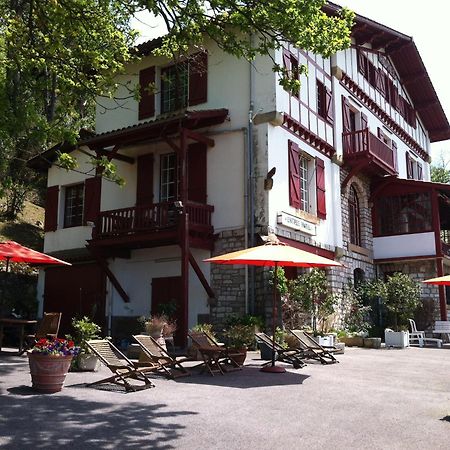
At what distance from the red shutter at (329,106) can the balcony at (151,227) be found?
17.8ft

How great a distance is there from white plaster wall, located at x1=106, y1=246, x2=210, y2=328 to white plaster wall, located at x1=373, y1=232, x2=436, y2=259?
8004 mm

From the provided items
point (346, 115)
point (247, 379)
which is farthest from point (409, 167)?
point (247, 379)

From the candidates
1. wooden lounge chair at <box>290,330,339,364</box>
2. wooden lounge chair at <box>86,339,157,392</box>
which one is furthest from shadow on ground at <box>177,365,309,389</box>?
wooden lounge chair at <box>290,330,339,364</box>

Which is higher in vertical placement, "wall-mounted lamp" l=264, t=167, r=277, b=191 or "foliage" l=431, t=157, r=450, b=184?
"foliage" l=431, t=157, r=450, b=184

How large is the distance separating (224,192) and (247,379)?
21.3 feet

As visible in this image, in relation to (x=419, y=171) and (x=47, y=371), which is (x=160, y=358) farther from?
(x=419, y=171)

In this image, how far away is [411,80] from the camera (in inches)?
910

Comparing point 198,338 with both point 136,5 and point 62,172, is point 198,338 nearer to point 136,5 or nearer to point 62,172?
point 136,5

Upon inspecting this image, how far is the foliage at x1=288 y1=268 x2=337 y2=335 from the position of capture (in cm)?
1246

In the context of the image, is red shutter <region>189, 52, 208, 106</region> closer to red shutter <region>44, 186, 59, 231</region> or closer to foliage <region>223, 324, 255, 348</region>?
red shutter <region>44, 186, 59, 231</region>

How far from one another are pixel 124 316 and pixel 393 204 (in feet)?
34.1

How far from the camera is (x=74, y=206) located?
16.8 metres

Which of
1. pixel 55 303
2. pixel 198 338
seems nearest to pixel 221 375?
pixel 198 338

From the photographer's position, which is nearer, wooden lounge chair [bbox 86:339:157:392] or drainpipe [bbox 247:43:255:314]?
wooden lounge chair [bbox 86:339:157:392]
